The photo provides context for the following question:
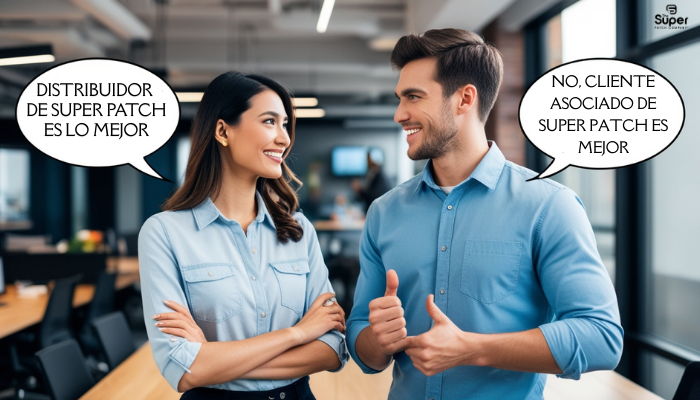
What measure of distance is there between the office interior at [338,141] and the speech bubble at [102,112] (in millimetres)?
456

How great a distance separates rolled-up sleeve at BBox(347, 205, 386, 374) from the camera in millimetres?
1533

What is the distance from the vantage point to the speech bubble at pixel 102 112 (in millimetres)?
2213

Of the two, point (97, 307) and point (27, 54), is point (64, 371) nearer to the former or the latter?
point (97, 307)

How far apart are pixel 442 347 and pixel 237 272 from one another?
24.9 inches

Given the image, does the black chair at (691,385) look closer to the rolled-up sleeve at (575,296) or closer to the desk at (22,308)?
the rolled-up sleeve at (575,296)

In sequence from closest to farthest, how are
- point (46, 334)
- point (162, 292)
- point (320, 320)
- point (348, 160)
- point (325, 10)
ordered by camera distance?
point (162, 292), point (320, 320), point (46, 334), point (325, 10), point (348, 160)

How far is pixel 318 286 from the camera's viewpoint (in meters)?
1.68

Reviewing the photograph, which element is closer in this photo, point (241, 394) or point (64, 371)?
point (241, 394)

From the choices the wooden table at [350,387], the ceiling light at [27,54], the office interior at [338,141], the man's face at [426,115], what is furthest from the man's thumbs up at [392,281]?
the ceiling light at [27,54]

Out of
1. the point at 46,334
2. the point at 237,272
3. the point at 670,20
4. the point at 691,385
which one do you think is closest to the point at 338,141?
the point at 46,334

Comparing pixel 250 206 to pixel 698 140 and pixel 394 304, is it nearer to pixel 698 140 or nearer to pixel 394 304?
pixel 394 304

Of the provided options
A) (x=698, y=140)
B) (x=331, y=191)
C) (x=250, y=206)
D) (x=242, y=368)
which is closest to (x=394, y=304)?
(x=242, y=368)

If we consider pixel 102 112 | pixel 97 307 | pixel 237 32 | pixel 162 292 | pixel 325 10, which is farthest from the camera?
pixel 237 32

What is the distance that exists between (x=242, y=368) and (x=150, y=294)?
314 mm
